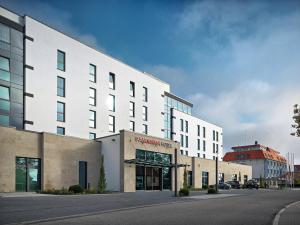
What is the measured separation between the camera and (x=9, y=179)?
3578cm

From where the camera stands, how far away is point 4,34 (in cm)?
4097

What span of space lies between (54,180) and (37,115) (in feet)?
23.7

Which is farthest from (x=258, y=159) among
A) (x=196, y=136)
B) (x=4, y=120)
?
(x=4, y=120)

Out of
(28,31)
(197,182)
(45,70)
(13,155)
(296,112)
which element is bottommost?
(197,182)

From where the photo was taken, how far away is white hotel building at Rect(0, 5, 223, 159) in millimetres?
41344

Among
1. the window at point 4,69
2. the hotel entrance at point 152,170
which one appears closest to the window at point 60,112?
the window at point 4,69

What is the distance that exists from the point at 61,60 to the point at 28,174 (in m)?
14.9

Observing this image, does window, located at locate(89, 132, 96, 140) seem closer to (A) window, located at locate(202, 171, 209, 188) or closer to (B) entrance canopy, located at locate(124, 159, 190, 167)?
(B) entrance canopy, located at locate(124, 159, 190, 167)

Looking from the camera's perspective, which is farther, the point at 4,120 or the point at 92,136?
the point at 92,136

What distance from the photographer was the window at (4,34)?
40.8 meters

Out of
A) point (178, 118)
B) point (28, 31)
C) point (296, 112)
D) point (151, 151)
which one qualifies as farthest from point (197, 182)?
point (296, 112)

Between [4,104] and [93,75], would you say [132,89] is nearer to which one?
[93,75]

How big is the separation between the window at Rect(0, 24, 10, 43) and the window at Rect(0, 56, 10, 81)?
1960 mm

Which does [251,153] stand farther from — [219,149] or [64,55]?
[64,55]
